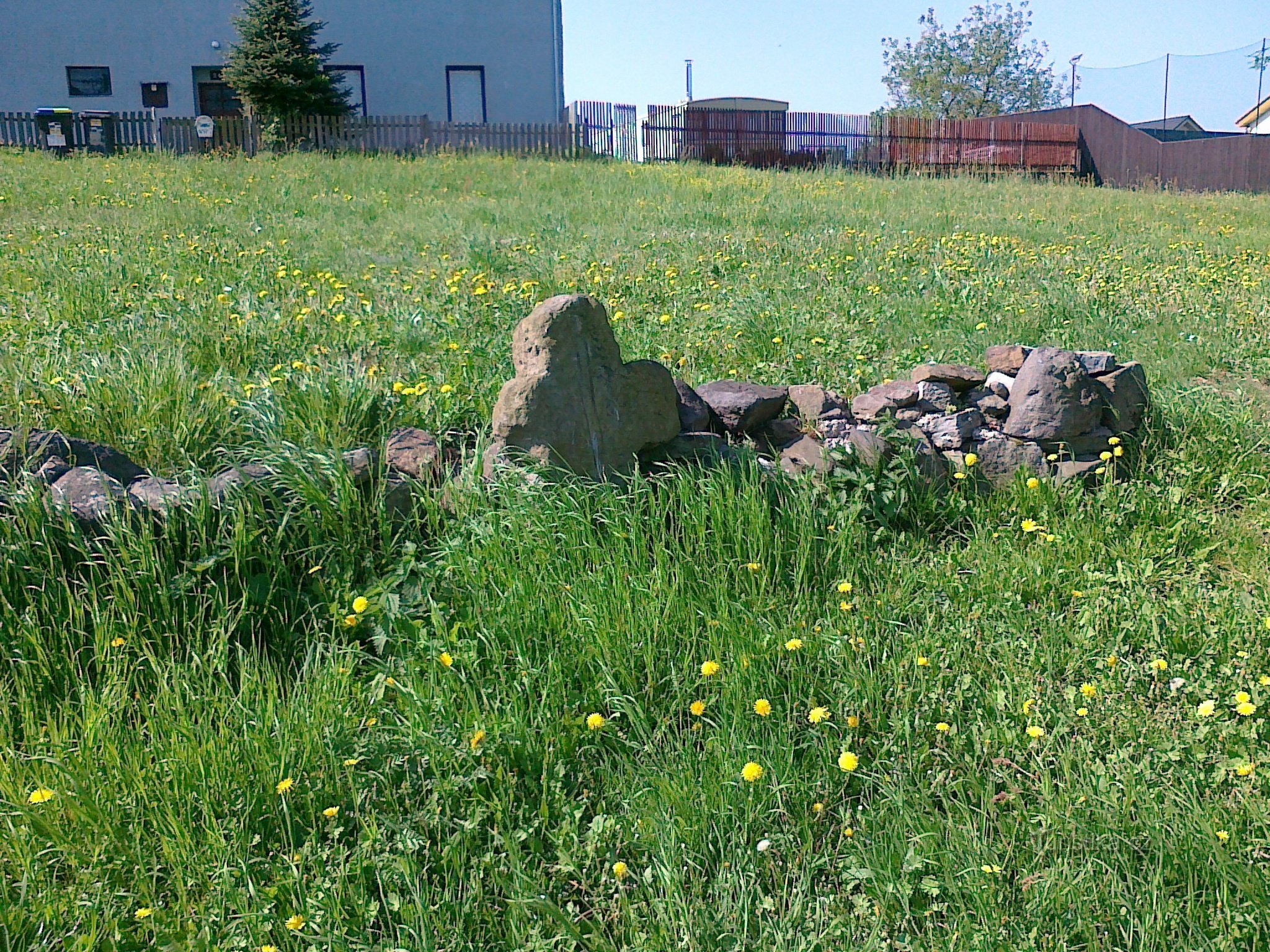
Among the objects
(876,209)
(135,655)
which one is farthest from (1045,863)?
(876,209)

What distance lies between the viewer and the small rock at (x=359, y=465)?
12.1 ft

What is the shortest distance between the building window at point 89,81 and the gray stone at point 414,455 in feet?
90.0

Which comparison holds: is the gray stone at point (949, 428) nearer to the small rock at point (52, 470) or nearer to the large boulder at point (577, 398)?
the large boulder at point (577, 398)

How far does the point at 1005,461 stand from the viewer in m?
4.37

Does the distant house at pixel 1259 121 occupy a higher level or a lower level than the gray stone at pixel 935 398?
higher

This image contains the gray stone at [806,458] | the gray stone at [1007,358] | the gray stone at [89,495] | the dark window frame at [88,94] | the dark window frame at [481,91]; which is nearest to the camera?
the gray stone at [89,495]

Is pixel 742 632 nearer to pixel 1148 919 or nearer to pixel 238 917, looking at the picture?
pixel 1148 919

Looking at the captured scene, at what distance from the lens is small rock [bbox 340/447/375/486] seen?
12.1 feet

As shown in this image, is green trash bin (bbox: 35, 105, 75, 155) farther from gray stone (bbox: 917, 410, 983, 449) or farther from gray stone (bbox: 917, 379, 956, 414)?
gray stone (bbox: 917, 410, 983, 449)

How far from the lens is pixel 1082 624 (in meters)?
3.33

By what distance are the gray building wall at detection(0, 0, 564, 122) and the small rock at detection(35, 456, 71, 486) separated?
988 inches

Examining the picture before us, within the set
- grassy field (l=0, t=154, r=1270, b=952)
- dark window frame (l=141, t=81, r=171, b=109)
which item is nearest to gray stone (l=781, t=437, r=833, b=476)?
grassy field (l=0, t=154, r=1270, b=952)

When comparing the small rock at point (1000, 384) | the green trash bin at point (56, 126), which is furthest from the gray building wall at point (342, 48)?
the small rock at point (1000, 384)

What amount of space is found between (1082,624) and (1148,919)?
4.36ft
